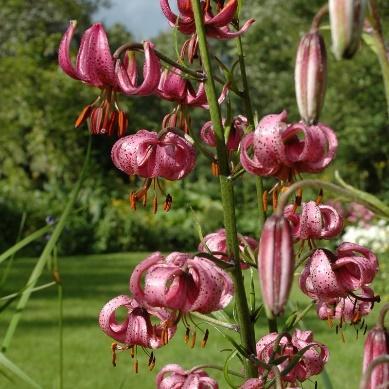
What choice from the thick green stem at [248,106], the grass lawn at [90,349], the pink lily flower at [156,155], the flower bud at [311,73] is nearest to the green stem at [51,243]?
the pink lily flower at [156,155]

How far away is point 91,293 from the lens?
19.9 ft

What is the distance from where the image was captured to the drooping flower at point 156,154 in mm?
1042

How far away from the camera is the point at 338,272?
1039mm

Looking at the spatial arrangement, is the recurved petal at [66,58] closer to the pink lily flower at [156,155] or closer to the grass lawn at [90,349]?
the pink lily flower at [156,155]

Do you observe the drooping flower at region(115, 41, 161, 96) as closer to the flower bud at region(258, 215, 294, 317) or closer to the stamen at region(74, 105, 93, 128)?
the stamen at region(74, 105, 93, 128)

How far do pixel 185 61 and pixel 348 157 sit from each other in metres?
7.84

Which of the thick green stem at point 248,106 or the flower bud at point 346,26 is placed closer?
the flower bud at point 346,26

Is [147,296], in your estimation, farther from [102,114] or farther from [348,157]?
[348,157]

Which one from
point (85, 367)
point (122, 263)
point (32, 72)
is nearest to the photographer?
point (85, 367)

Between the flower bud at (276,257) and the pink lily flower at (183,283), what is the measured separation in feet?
0.64

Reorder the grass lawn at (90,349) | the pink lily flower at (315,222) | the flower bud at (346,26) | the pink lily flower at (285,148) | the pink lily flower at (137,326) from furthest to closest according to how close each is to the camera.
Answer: the grass lawn at (90,349), the pink lily flower at (315,222), the pink lily flower at (137,326), the pink lily flower at (285,148), the flower bud at (346,26)

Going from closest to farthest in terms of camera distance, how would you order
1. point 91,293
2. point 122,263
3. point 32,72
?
point 91,293, point 122,263, point 32,72

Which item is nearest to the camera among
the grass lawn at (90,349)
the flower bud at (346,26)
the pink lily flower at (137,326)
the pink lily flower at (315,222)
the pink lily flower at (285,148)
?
the flower bud at (346,26)

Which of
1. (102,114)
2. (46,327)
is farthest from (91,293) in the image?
(102,114)
